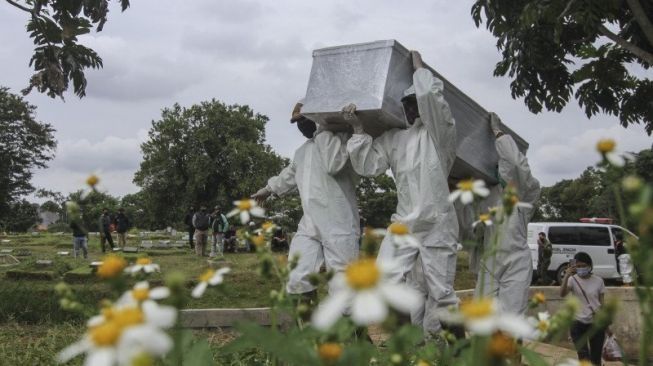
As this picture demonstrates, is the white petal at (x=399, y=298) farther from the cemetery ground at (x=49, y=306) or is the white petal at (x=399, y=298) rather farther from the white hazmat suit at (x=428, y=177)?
the white hazmat suit at (x=428, y=177)

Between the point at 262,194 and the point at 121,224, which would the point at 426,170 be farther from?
the point at 121,224

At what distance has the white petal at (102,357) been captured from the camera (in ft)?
1.67

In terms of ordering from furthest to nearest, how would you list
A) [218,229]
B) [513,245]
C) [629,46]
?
[218,229] → [629,46] → [513,245]

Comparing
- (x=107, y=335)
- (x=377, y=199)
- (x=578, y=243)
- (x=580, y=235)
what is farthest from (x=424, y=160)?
(x=377, y=199)

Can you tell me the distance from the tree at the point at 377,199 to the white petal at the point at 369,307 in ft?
129

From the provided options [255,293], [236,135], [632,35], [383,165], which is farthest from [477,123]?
[236,135]

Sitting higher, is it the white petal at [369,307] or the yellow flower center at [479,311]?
the white petal at [369,307]

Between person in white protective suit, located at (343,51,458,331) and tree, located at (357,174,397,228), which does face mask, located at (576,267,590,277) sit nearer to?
person in white protective suit, located at (343,51,458,331)

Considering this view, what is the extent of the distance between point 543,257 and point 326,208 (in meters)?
9.00

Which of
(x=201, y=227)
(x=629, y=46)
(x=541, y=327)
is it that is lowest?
(x=541, y=327)

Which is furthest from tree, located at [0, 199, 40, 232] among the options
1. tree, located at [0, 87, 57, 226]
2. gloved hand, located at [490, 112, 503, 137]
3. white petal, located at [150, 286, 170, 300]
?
white petal, located at [150, 286, 170, 300]

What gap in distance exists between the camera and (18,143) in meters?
38.1

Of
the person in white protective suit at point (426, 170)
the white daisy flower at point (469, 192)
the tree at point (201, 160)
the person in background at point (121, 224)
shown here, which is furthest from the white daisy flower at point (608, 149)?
the tree at point (201, 160)

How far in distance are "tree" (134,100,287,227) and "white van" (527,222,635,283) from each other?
21.4m
